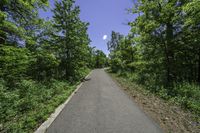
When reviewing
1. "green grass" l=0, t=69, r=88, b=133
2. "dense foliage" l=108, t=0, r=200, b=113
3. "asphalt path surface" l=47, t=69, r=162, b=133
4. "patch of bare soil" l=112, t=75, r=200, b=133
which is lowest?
"patch of bare soil" l=112, t=75, r=200, b=133

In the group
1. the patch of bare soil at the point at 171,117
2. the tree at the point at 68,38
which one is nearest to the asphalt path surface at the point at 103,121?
the patch of bare soil at the point at 171,117

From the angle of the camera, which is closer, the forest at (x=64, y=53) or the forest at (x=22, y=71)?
the forest at (x=22, y=71)

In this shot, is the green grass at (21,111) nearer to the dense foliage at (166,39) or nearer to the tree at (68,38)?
the dense foliage at (166,39)

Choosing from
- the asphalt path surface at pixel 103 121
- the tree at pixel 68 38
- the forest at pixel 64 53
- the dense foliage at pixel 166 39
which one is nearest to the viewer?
the asphalt path surface at pixel 103 121

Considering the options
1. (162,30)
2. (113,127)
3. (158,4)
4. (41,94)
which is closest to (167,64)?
(162,30)

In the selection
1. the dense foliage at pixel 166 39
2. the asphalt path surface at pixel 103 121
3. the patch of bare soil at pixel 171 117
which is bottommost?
the patch of bare soil at pixel 171 117

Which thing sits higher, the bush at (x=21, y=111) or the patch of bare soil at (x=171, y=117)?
the bush at (x=21, y=111)

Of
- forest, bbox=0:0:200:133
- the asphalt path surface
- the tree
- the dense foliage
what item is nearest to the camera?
the asphalt path surface

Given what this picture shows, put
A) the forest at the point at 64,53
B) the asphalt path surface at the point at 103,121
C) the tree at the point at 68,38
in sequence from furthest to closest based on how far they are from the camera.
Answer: the tree at the point at 68,38, the forest at the point at 64,53, the asphalt path surface at the point at 103,121

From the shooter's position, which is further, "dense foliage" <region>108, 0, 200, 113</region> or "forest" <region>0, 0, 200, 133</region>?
"dense foliage" <region>108, 0, 200, 113</region>

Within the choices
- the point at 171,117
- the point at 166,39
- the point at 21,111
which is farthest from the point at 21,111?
the point at 166,39

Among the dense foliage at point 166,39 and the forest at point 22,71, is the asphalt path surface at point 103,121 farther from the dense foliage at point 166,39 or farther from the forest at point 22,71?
the dense foliage at point 166,39

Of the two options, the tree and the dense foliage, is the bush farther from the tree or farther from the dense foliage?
the tree

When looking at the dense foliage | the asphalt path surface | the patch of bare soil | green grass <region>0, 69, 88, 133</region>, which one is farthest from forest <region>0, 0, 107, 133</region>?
the dense foliage
